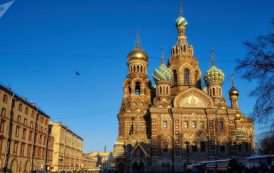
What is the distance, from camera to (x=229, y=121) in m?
48.6

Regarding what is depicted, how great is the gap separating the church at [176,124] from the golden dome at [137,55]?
12.8 ft

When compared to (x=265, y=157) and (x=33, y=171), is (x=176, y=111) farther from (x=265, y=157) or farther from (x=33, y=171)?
(x=265, y=157)

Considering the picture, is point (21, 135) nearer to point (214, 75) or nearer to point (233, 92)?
point (214, 75)

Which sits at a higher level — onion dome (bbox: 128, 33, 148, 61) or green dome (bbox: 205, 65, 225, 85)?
onion dome (bbox: 128, 33, 148, 61)

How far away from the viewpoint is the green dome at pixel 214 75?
53.4 m

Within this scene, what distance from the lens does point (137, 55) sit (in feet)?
191

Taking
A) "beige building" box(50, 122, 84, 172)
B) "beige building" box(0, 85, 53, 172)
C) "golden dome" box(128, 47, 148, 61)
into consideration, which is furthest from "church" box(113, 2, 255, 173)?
"beige building" box(0, 85, 53, 172)

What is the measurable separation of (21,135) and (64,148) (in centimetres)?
2003

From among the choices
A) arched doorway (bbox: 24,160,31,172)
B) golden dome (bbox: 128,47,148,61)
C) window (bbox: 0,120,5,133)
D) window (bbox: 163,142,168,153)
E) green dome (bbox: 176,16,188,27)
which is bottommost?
arched doorway (bbox: 24,160,31,172)

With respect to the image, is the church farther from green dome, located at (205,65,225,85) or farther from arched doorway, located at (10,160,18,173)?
arched doorway, located at (10,160,18,173)

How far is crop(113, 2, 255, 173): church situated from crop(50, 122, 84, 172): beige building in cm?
1100

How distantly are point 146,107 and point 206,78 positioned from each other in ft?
38.2

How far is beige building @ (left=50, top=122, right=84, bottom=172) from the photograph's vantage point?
54.9 meters

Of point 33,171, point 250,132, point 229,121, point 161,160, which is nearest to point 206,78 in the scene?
point 229,121
